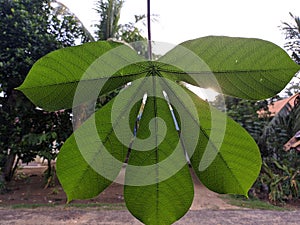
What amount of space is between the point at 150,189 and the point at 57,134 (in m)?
4.43

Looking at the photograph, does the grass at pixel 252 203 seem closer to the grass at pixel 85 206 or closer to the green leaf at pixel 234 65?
the grass at pixel 85 206

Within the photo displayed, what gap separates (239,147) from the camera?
23cm

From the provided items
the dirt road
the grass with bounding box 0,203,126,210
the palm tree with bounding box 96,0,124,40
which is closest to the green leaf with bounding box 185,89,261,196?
the palm tree with bounding box 96,0,124,40

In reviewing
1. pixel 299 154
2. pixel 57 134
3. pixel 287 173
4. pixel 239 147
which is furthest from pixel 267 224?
pixel 239 147

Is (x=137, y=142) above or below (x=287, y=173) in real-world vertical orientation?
above

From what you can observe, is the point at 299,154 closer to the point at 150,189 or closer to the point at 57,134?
the point at 57,134

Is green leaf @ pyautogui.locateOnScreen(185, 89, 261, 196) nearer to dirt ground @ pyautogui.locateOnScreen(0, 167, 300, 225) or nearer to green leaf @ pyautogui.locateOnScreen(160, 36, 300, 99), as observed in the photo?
green leaf @ pyautogui.locateOnScreen(160, 36, 300, 99)

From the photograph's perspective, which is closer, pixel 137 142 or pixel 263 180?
pixel 137 142

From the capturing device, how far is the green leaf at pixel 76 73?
0.20m

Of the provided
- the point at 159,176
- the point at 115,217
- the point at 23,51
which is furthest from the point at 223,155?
the point at 23,51

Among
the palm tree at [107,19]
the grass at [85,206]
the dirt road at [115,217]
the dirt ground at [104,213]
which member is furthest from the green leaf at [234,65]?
the grass at [85,206]

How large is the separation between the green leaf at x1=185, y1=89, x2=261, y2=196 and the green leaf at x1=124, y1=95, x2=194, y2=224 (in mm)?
16

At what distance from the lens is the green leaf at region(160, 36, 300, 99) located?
204 mm

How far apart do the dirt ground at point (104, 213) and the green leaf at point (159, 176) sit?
3021mm
